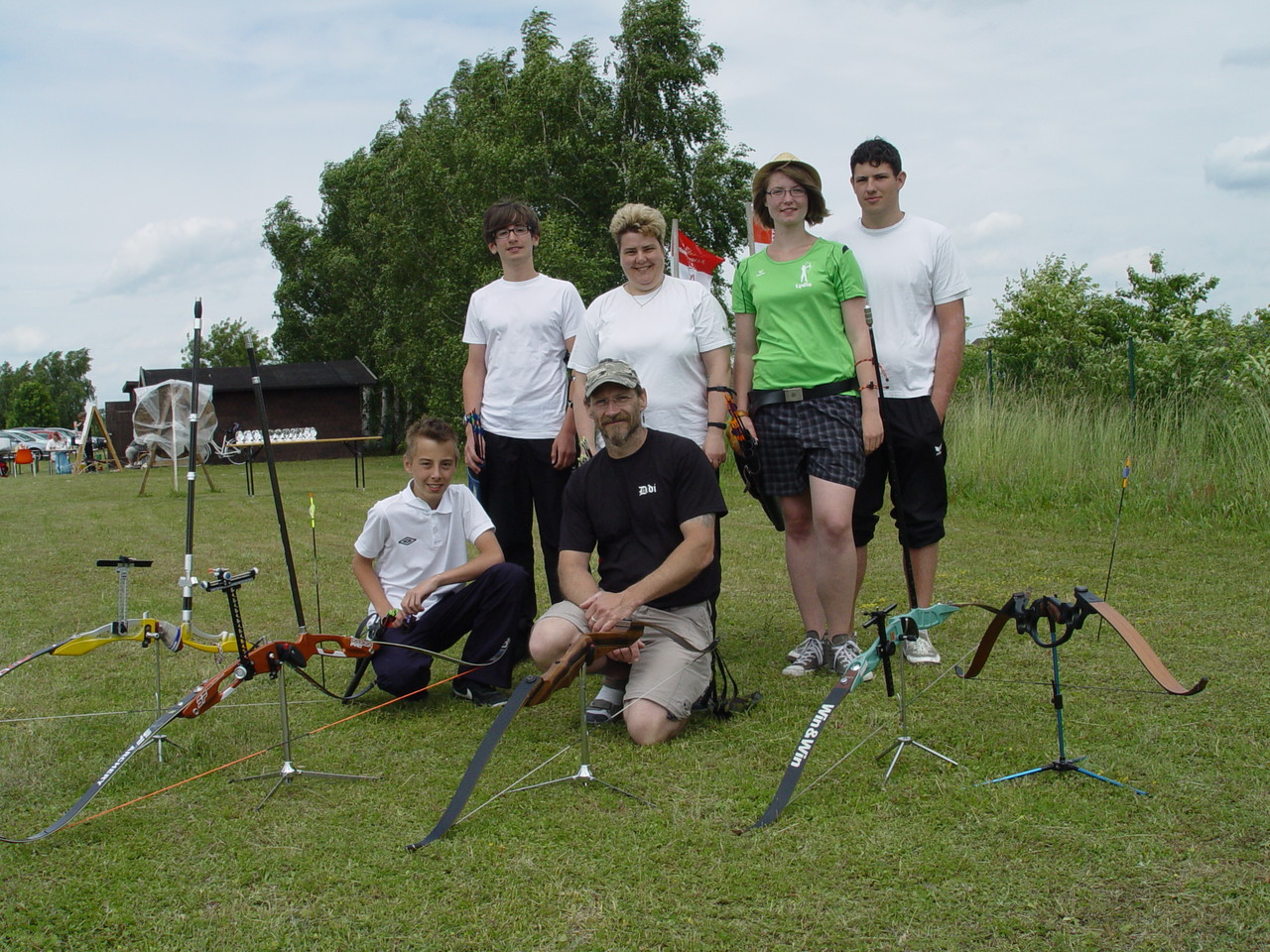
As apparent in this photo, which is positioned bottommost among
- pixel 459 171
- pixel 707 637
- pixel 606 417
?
pixel 707 637

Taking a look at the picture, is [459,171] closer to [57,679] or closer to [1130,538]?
[1130,538]

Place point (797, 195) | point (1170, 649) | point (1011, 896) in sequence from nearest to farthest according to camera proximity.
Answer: point (1011, 896)
point (797, 195)
point (1170, 649)

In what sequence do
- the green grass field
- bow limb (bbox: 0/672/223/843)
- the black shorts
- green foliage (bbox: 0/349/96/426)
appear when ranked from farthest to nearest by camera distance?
green foliage (bbox: 0/349/96/426) → the black shorts → bow limb (bbox: 0/672/223/843) → the green grass field

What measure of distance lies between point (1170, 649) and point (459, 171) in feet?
86.3

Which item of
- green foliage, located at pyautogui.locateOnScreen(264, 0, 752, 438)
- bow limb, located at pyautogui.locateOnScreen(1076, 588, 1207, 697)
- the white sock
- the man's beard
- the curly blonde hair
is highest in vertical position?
green foliage, located at pyautogui.locateOnScreen(264, 0, 752, 438)

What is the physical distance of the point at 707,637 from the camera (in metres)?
4.12

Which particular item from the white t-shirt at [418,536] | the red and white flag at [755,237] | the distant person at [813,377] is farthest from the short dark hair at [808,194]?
the red and white flag at [755,237]

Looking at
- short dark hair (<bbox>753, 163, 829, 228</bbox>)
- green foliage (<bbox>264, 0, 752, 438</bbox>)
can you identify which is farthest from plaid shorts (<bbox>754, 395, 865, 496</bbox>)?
green foliage (<bbox>264, 0, 752, 438</bbox>)

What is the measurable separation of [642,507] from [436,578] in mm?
900

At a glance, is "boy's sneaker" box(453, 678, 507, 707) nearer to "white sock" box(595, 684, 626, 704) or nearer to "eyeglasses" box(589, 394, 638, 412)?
"white sock" box(595, 684, 626, 704)

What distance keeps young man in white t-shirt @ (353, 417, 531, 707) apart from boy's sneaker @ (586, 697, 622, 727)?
444 millimetres

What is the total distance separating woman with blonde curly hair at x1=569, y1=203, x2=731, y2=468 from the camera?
4.38 metres

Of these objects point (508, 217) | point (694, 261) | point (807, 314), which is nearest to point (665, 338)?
point (807, 314)

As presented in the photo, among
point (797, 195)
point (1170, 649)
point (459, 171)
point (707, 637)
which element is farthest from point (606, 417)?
point (459, 171)
